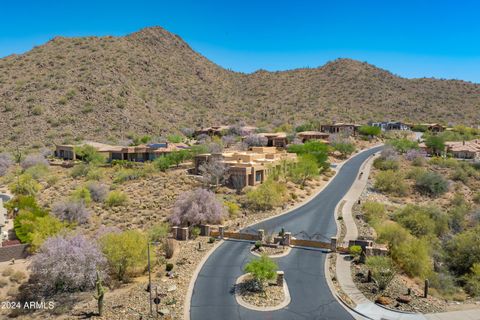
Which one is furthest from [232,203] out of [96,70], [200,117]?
[96,70]

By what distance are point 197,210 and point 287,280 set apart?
14.1m

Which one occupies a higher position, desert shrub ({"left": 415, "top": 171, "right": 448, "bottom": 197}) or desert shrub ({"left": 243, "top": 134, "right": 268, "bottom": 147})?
desert shrub ({"left": 243, "top": 134, "right": 268, "bottom": 147})

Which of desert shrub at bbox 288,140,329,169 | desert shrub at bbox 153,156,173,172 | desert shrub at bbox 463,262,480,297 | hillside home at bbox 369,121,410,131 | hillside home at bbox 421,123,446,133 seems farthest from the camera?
hillside home at bbox 369,121,410,131

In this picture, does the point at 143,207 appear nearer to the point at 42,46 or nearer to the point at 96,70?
the point at 96,70

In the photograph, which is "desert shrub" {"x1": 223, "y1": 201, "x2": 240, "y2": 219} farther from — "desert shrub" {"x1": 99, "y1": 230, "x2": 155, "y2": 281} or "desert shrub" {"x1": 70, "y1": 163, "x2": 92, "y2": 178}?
"desert shrub" {"x1": 70, "y1": 163, "x2": 92, "y2": 178}

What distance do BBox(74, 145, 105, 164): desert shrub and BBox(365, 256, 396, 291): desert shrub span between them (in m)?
52.6

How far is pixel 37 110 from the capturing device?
296 ft

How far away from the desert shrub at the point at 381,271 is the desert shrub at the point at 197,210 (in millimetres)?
16243

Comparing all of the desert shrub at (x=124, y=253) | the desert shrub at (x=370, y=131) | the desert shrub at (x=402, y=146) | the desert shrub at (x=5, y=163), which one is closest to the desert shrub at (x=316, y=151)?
the desert shrub at (x=402, y=146)

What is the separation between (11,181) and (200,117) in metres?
62.5

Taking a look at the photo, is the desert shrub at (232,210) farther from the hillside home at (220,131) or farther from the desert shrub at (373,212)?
the hillside home at (220,131)

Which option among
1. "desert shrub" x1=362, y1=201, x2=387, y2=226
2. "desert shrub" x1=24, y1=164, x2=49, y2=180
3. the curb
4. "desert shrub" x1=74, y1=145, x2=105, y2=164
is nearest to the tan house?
"desert shrub" x1=362, y1=201, x2=387, y2=226

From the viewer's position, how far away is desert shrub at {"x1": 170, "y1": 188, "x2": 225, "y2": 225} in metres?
36.0

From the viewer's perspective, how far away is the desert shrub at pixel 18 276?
1028 inches
